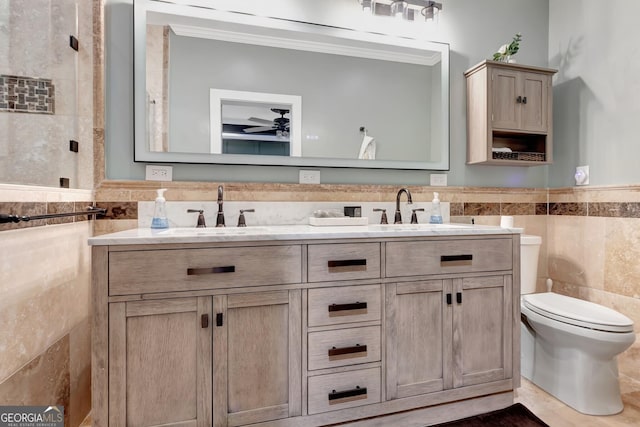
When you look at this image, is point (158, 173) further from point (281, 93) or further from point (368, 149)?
point (368, 149)

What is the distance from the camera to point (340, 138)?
2.07m

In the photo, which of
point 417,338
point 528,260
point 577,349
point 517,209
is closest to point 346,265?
point 417,338

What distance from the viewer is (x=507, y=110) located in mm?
2201

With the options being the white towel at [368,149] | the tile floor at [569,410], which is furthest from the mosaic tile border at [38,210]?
the white towel at [368,149]

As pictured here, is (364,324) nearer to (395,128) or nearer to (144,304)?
(144,304)

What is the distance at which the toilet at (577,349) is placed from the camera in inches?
64.4

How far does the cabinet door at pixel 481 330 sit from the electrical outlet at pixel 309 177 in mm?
944

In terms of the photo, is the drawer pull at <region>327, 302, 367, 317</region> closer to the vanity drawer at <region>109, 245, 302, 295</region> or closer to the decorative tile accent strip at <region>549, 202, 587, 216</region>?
the vanity drawer at <region>109, 245, 302, 295</region>

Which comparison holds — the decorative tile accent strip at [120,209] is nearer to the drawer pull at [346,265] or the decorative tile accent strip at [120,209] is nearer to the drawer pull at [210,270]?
the drawer pull at [210,270]

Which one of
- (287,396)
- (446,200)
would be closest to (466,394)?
(287,396)

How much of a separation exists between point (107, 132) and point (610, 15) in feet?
9.88

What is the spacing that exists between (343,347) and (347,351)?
0.02 m

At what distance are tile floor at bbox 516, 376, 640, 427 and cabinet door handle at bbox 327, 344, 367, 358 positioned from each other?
3.37 feet

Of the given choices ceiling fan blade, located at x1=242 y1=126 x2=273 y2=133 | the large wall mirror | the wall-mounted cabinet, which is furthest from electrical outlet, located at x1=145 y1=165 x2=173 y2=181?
the wall-mounted cabinet
